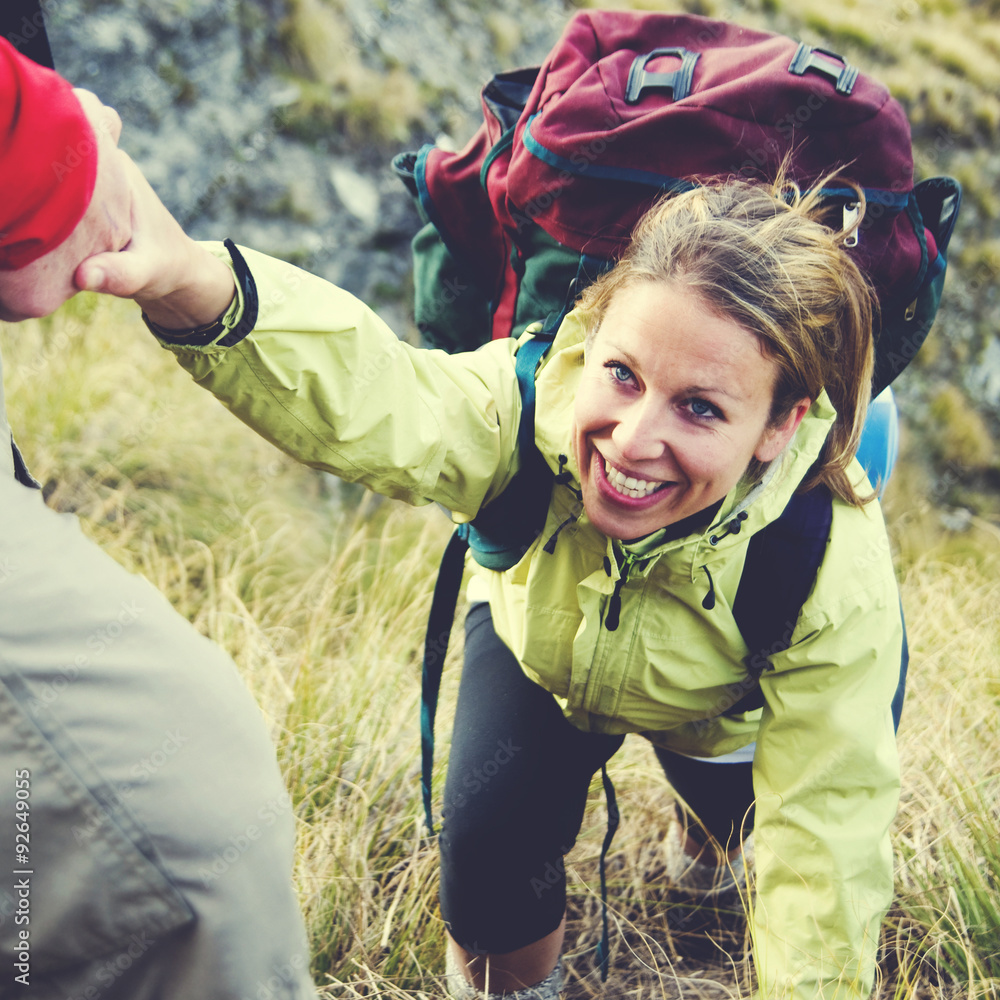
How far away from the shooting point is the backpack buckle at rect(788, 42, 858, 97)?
5.25 feet

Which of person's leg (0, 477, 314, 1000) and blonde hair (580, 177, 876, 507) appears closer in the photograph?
person's leg (0, 477, 314, 1000)

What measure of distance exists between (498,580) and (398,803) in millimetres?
982

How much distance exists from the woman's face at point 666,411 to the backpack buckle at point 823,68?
57 centimetres

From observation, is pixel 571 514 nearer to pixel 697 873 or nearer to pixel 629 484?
pixel 629 484

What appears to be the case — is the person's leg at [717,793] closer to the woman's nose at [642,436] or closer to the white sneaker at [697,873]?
the white sneaker at [697,873]

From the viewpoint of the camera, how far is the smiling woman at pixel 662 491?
52.3 inches

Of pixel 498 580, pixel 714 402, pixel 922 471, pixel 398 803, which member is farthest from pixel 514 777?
pixel 922 471

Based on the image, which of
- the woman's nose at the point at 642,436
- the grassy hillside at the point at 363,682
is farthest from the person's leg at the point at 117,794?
the grassy hillside at the point at 363,682

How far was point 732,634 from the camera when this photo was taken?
165 cm

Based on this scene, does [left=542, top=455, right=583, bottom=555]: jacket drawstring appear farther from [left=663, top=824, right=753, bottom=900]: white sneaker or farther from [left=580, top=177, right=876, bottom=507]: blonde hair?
[left=663, top=824, right=753, bottom=900]: white sneaker

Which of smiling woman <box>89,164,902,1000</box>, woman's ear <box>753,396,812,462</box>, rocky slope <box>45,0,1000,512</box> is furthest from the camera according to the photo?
rocky slope <box>45,0,1000,512</box>

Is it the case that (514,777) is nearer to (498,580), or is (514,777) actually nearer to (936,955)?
(498,580)

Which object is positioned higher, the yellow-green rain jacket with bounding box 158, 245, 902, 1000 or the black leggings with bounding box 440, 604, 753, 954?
the yellow-green rain jacket with bounding box 158, 245, 902, 1000

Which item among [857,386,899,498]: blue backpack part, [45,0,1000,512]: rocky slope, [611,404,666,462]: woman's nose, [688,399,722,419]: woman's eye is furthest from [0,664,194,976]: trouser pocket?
[45,0,1000,512]: rocky slope
